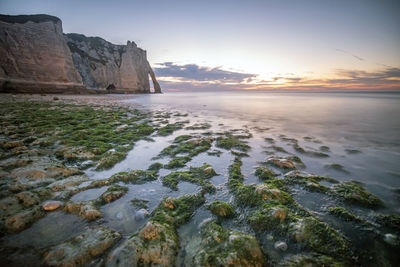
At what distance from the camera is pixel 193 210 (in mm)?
2664

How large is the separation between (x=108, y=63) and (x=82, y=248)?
78082mm

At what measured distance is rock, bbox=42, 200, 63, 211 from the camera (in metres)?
2.46

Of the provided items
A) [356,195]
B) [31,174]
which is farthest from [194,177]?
[31,174]

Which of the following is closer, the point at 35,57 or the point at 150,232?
the point at 150,232

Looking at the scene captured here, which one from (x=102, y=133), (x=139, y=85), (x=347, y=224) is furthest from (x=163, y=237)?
(x=139, y=85)

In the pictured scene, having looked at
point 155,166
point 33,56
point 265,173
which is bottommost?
point 155,166

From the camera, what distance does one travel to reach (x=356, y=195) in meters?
2.91

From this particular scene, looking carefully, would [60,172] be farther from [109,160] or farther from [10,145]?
[10,145]

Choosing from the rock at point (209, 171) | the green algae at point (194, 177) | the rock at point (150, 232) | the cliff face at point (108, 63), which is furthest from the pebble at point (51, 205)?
the cliff face at point (108, 63)

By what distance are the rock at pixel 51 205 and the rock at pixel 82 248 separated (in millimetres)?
864

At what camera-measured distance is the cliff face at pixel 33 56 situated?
94.8 feet

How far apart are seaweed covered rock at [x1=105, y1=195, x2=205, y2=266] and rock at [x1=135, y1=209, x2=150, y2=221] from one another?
0.16 metres

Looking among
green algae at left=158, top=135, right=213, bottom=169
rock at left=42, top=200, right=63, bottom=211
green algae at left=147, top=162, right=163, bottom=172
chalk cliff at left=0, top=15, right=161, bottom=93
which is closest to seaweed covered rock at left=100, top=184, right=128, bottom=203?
rock at left=42, top=200, right=63, bottom=211

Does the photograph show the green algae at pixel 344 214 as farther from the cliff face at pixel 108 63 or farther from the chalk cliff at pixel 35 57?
the cliff face at pixel 108 63
